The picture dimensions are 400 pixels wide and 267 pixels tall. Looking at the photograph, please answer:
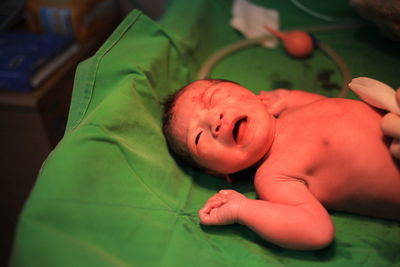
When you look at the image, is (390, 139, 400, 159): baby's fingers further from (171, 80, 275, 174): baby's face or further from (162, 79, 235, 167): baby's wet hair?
(162, 79, 235, 167): baby's wet hair

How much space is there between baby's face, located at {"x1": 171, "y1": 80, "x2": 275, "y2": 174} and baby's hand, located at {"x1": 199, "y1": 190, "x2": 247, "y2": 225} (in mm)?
108

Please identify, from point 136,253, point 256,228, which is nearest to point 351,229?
point 256,228

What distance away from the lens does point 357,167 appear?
92cm

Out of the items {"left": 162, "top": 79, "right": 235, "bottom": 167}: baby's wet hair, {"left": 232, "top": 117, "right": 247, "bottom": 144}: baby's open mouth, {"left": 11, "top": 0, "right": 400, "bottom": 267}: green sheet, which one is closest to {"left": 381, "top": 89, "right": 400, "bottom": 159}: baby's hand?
{"left": 11, "top": 0, "right": 400, "bottom": 267}: green sheet

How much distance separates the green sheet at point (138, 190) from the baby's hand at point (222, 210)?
0.04 m

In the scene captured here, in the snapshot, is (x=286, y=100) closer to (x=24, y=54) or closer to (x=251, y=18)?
(x=251, y=18)

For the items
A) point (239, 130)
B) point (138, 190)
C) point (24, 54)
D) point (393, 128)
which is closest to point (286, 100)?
point (239, 130)

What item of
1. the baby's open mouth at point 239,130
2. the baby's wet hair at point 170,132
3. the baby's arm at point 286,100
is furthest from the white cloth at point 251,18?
the baby's open mouth at point 239,130

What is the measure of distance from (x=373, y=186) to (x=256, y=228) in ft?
1.06

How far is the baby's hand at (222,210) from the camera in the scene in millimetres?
892

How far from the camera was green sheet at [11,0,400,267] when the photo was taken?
0.73 metres

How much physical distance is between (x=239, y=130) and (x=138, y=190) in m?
0.32

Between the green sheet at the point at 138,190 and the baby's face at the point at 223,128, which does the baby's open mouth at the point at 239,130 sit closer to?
the baby's face at the point at 223,128

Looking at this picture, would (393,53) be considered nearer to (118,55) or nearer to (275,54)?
(275,54)
